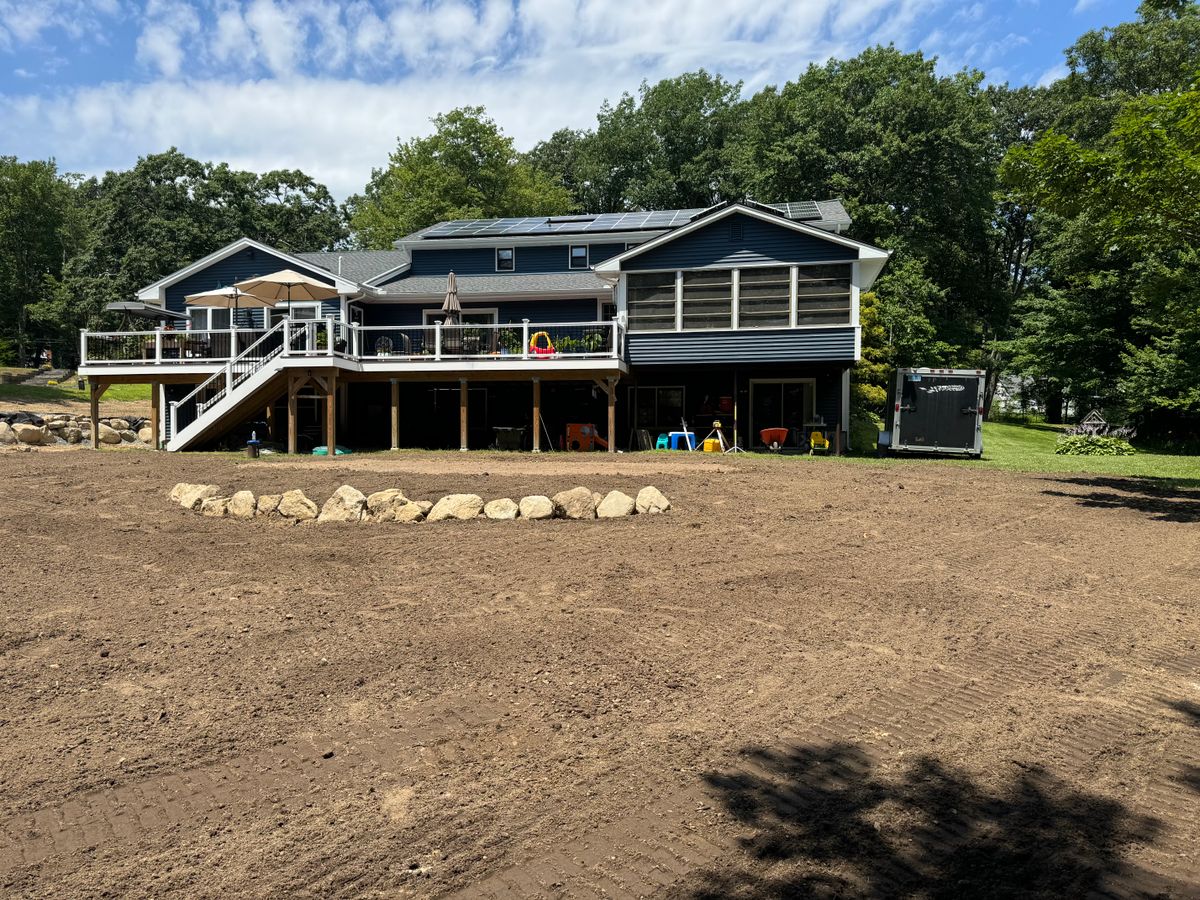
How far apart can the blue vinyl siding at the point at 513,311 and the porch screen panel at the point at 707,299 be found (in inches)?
162

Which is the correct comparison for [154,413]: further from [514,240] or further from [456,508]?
[456,508]

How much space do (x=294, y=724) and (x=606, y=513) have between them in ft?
19.1

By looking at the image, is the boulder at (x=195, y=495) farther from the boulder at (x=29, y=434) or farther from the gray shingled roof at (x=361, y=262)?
the gray shingled roof at (x=361, y=262)

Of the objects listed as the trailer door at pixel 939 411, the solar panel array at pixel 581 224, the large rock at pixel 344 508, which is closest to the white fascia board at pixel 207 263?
the solar panel array at pixel 581 224

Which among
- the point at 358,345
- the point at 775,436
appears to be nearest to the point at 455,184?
the point at 358,345

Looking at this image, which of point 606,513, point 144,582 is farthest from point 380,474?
point 144,582

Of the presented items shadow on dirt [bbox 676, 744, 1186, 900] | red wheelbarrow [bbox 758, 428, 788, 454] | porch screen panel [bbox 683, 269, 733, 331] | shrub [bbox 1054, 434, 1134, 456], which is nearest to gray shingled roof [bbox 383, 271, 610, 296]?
porch screen panel [bbox 683, 269, 733, 331]

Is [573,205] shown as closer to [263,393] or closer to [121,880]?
[263,393]

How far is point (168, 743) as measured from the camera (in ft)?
13.7

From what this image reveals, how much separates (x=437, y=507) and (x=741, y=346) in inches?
470

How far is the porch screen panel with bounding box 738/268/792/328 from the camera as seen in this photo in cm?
1981

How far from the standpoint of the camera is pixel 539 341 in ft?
67.9

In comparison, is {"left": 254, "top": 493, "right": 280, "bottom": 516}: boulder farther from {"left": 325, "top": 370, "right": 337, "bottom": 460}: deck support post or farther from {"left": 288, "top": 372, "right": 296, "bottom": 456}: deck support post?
{"left": 288, "top": 372, "right": 296, "bottom": 456}: deck support post

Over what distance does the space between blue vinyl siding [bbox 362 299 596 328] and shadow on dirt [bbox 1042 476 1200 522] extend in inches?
543
